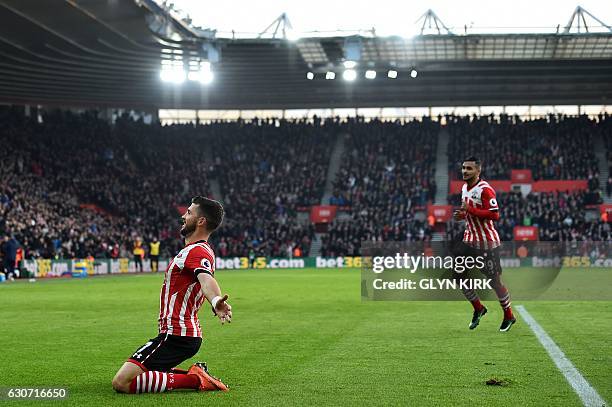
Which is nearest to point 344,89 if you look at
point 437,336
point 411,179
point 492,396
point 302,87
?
point 302,87

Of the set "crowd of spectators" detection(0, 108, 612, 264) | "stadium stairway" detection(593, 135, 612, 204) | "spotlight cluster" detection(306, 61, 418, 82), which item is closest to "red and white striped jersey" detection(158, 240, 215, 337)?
"crowd of spectators" detection(0, 108, 612, 264)

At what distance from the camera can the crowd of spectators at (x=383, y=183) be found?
2085 inches

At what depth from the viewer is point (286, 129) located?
64.9 m

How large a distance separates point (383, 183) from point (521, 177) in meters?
8.55

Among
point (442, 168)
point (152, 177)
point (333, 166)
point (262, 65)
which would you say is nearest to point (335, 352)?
point (262, 65)

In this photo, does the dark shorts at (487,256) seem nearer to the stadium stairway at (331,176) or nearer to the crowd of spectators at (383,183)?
the crowd of spectators at (383,183)

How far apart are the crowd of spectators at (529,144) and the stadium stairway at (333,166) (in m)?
7.55

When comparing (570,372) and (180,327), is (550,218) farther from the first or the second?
(180,327)

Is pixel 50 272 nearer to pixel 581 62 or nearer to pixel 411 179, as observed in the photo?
pixel 411 179

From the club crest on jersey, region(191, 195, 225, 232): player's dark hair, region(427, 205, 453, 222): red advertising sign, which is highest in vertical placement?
region(427, 205, 453, 222): red advertising sign

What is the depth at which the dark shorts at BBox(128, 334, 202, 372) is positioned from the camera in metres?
7.73

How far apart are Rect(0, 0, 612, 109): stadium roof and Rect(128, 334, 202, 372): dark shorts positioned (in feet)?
104

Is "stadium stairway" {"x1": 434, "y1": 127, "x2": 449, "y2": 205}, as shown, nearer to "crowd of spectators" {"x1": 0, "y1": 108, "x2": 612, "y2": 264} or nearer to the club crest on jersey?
"crowd of spectators" {"x1": 0, "y1": 108, "x2": 612, "y2": 264}

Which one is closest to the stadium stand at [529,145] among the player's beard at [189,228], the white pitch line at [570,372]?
the white pitch line at [570,372]
